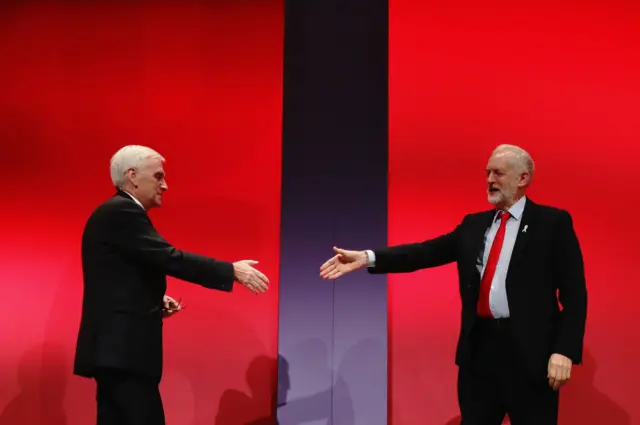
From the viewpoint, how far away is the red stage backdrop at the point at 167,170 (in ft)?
12.2

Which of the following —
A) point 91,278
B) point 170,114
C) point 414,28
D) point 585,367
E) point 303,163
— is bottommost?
point 585,367

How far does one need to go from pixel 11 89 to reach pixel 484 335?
9.34 ft

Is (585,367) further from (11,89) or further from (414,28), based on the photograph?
(11,89)

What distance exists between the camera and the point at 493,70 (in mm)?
3732

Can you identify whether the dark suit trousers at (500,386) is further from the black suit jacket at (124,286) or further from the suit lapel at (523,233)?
the black suit jacket at (124,286)

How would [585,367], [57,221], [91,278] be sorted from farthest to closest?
[57,221], [585,367], [91,278]

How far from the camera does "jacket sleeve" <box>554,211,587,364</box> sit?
2564 millimetres

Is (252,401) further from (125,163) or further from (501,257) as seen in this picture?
(501,257)

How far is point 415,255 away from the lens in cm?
303

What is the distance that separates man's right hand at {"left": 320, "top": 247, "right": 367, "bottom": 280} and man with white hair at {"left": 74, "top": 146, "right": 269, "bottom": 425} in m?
0.34

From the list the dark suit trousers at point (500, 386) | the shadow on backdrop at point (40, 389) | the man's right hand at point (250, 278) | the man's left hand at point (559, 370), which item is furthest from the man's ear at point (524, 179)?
the shadow on backdrop at point (40, 389)

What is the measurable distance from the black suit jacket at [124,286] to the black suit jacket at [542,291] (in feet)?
3.51

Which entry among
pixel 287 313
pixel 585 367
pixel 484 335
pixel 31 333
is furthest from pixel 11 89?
pixel 585 367

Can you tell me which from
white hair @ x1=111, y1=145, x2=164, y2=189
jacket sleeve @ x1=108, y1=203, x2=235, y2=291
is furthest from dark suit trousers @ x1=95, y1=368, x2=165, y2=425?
white hair @ x1=111, y1=145, x2=164, y2=189
